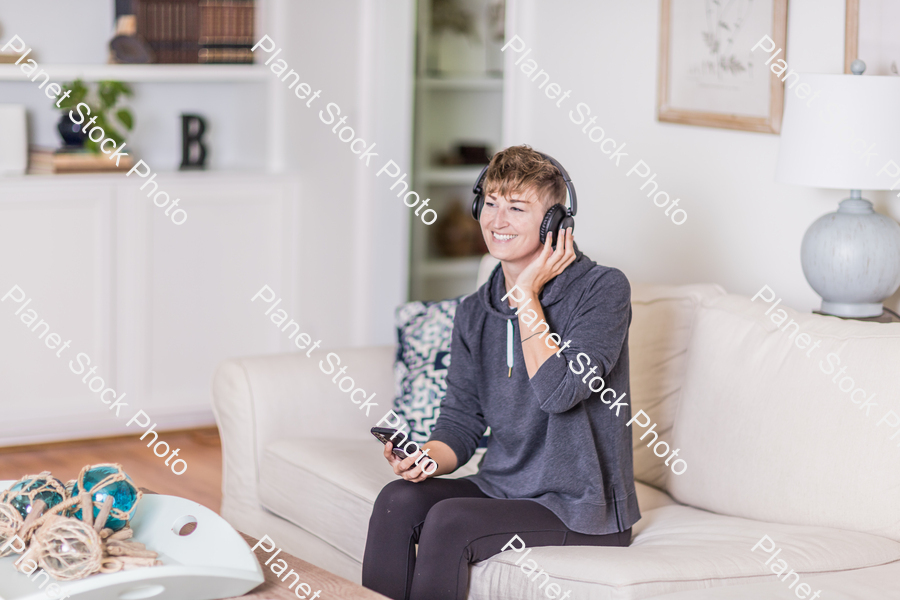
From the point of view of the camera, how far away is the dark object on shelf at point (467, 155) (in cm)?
422

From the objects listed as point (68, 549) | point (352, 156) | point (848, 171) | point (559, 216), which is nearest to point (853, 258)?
point (848, 171)

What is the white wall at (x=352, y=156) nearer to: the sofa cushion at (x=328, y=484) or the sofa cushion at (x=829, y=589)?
the sofa cushion at (x=328, y=484)

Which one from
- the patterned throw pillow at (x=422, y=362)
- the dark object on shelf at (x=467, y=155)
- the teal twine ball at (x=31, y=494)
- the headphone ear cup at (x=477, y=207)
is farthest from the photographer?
the dark object on shelf at (x=467, y=155)

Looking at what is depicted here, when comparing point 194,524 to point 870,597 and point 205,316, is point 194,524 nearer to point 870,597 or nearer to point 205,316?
point 870,597

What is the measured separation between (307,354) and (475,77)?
191 cm

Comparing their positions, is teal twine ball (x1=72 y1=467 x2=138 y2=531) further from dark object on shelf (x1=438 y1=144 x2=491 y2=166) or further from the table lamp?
dark object on shelf (x1=438 y1=144 x2=491 y2=166)

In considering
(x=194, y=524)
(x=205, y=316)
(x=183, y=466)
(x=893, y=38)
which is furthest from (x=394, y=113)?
(x=194, y=524)

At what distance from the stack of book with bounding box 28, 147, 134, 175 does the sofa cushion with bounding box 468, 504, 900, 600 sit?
8.11ft

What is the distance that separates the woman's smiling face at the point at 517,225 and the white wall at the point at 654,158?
0.89 meters

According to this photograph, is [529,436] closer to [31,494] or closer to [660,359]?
[660,359]

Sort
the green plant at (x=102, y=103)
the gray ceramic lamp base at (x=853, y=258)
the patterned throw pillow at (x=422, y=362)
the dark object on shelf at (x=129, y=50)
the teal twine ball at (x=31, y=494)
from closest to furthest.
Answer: the teal twine ball at (x=31, y=494)
the gray ceramic lamp base at (x=853, y=258)
the patterned throw pillow at (x=422, y=362)
the green plant at (x=102, y=103)
the dark object on shelf at (x=129, y=50)

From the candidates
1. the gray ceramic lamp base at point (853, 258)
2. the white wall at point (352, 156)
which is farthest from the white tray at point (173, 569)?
the white wall at point (352, 156)

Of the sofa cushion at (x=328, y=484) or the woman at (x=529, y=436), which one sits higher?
the woman at (x=529, y=436)

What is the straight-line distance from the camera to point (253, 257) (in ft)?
13.0
